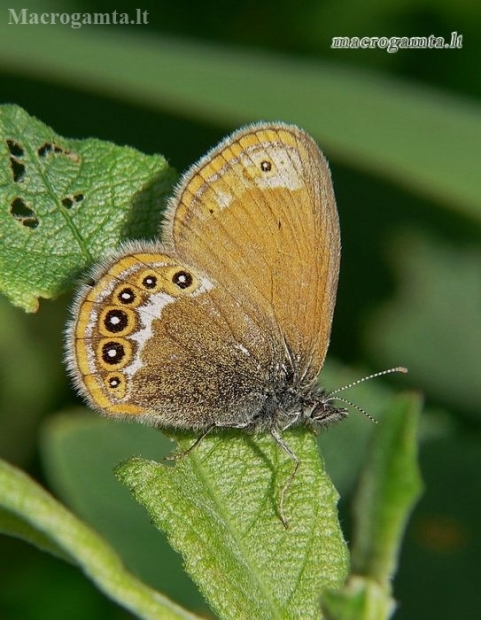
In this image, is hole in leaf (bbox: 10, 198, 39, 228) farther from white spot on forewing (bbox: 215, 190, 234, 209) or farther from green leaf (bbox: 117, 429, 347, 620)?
green leaf (bbox: 117, 429, 347, 620)

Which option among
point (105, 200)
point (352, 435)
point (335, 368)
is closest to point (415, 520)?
point (352, 435)

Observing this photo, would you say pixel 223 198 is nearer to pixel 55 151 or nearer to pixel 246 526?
pixel 55 151

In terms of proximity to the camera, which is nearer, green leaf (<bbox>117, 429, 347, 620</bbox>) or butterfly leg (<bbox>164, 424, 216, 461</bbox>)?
green leaf (<bbox>117, 429, 347, 620</bbox>)

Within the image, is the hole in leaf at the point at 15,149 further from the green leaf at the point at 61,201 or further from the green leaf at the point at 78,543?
the green leaf at the point at 78,543

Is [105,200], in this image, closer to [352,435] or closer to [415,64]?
[352,435]

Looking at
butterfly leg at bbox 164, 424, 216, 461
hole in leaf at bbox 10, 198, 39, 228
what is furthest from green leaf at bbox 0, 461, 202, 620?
hole in leaf at bbox 10, 198, 39, 228

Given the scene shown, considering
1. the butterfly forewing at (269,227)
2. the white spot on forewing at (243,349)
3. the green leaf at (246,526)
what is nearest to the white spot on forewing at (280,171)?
the butterfly forewing at (269,227)
